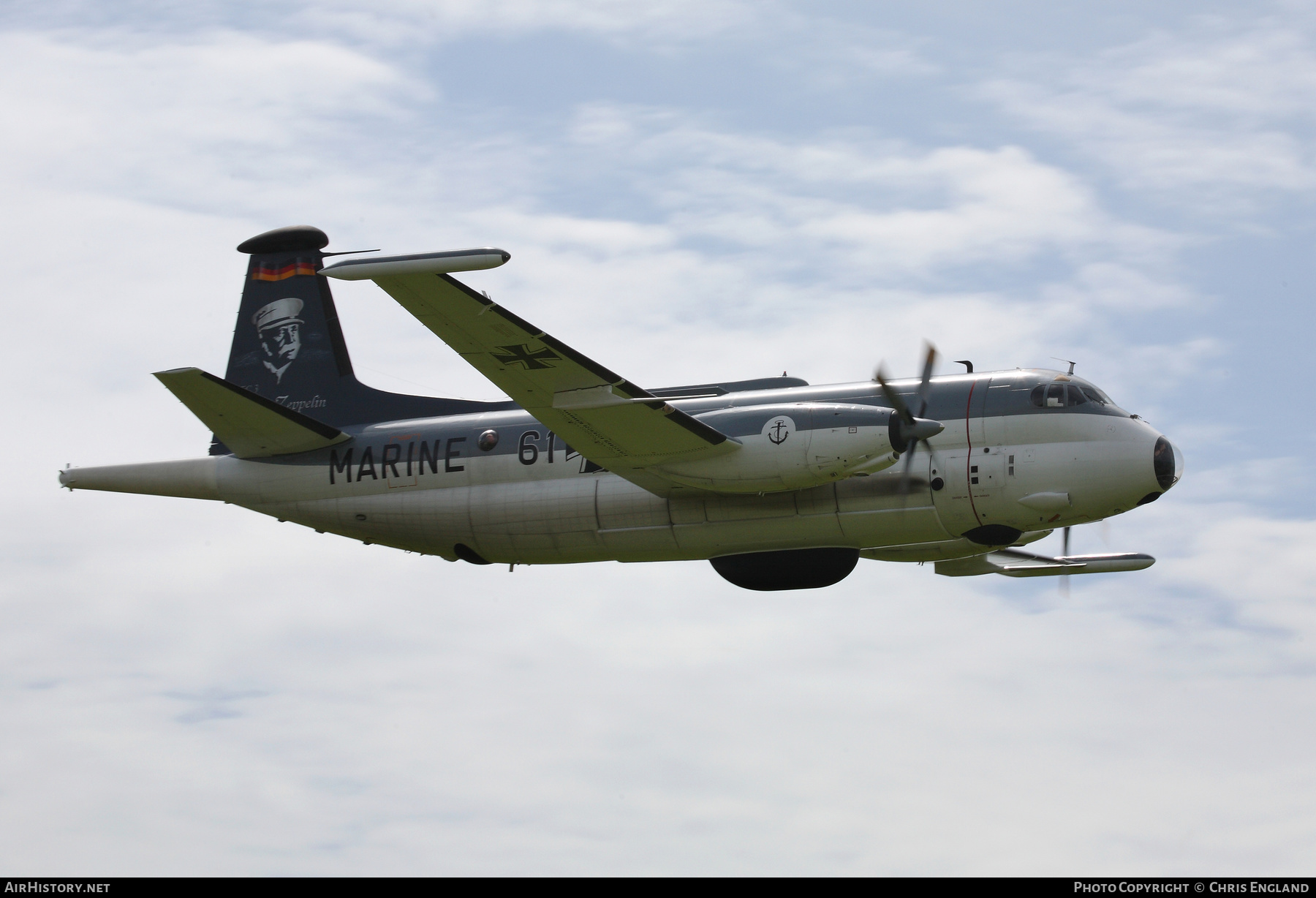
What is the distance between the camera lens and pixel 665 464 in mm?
26562

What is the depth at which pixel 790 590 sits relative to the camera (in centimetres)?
2820

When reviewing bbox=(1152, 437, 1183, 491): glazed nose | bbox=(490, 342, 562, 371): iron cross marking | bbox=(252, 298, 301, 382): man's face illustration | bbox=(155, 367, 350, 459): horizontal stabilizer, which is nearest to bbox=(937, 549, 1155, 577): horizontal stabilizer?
bbox=(1152, 437, 1183, 491): glazed nose

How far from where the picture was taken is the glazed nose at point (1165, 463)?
26422mm

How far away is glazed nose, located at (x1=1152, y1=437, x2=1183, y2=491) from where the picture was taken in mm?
26422

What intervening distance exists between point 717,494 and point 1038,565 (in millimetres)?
8772

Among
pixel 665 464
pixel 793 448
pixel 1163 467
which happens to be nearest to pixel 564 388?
pixel 665 464

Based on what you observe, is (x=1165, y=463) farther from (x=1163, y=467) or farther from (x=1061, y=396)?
(x=1061, y=396)

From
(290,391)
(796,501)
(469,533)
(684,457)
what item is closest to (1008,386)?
(796,501)

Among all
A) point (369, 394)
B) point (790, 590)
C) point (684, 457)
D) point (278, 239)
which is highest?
point (278, 239)

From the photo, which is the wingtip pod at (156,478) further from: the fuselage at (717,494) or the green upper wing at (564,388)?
the green upper wing at (564,388)

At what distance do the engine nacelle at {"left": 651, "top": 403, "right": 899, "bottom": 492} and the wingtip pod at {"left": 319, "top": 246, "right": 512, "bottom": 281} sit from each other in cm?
600

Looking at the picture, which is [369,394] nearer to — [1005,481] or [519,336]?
[519,336]

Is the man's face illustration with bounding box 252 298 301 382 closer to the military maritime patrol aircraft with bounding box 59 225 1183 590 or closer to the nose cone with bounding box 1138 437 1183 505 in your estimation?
the military maritime patrol aircraft with bounding box 59 225 1183 590

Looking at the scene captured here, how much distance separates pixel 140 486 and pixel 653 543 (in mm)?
11328
